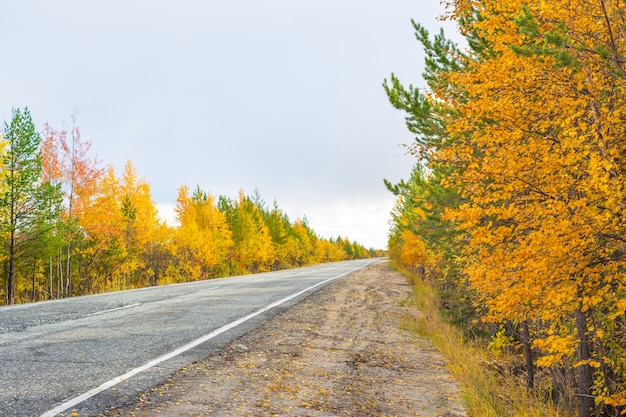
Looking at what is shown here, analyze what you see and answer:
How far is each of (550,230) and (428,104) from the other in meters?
5.99

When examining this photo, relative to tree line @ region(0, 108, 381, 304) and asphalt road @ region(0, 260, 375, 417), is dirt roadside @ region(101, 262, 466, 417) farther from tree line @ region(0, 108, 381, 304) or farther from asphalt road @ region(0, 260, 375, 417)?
tree line @ region(0, 108, 381, 304)

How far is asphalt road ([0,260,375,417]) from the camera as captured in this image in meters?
4.12

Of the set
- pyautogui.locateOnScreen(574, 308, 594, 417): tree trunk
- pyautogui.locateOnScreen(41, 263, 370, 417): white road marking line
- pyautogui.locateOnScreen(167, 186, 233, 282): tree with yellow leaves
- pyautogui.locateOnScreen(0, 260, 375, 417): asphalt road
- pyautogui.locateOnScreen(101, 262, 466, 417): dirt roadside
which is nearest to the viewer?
pyautogui.locateOnScreen(41, 263, 370, 417): white road marking line

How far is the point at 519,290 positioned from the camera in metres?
5.67

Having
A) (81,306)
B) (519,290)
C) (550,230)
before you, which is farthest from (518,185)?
(81,306)

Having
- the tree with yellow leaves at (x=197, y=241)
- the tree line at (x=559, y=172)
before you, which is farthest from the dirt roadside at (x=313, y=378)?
the tree with yellow leaves at (x=197, y=241)

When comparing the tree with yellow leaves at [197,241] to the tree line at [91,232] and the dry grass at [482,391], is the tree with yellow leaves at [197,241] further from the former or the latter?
the dry grass at [482,391]

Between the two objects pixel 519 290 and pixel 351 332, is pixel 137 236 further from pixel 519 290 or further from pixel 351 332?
pixel 519 290

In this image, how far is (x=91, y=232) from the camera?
2623 cm

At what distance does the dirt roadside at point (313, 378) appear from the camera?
4297 mm

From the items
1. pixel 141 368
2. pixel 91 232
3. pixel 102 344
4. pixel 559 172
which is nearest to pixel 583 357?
pixel 559 172

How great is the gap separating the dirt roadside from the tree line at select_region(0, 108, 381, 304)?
53.1 ft

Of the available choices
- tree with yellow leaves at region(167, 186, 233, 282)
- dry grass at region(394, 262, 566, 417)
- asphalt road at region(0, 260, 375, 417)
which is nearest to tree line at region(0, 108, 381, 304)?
tree with yellow leaves at region(167, 186, 233, 282)

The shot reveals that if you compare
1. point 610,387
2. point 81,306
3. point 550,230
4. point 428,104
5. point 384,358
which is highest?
point 428,104
